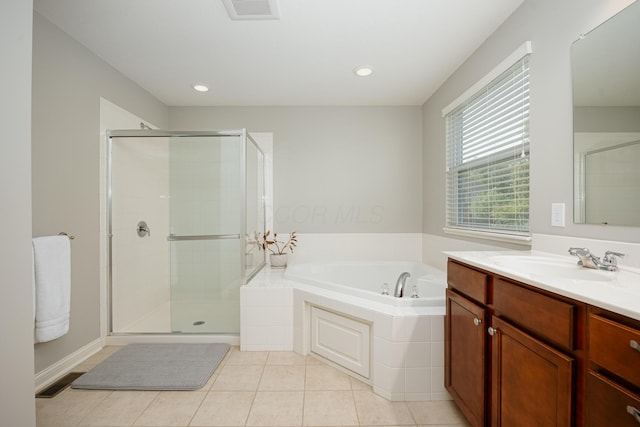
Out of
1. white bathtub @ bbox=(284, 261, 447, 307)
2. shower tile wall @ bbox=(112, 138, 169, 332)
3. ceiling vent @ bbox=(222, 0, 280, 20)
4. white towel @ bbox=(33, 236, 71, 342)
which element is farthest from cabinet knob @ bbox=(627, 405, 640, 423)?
shower tile wall @ bbox=(112, 138, 169, 332)

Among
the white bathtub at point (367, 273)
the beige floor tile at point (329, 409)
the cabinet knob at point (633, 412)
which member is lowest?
the beige floor tile at point (329, 409)

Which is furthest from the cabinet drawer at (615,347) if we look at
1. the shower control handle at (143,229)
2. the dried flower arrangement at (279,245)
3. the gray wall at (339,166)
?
the shower control handle at (143,229)

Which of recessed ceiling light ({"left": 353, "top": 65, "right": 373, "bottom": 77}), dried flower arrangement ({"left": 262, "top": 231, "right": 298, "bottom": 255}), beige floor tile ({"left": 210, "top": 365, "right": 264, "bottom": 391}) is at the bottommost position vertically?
beige floor tile ({"left": 210, "top": 365, "right": 264, "bottom": 391})

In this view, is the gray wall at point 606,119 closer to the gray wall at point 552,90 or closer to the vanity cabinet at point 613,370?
the gray wall at point 552,90

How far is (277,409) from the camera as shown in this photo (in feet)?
5.15

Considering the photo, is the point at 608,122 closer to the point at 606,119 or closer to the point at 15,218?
the point at 606,119

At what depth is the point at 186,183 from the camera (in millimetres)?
2467

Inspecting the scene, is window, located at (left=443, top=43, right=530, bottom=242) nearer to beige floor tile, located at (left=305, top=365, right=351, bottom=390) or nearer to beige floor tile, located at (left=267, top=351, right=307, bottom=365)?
beige floor tile, located at (left=305, top=365, right=351, bottom=390)

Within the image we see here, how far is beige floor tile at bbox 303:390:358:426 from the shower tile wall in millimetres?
1650

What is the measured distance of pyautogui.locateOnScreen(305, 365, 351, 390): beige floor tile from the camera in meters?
1.77

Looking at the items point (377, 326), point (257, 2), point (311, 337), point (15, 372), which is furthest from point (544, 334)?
point (257, 2)

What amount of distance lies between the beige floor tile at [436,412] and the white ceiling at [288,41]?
92.0 inches

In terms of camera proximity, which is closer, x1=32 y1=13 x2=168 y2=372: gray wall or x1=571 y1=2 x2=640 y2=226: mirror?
x1=571 y1=2 x2=640 y2=226: mirror

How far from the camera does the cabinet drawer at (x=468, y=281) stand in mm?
1197
